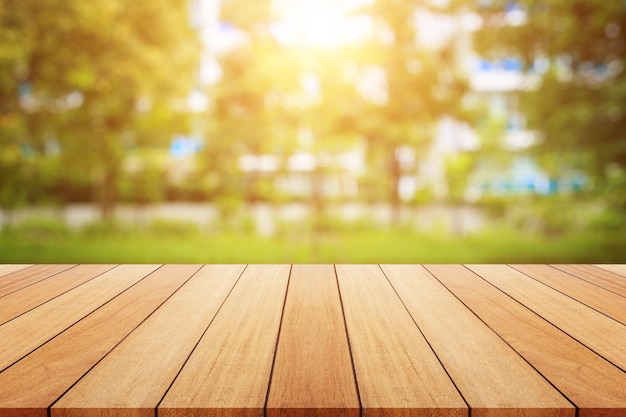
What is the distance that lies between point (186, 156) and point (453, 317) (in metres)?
6.31

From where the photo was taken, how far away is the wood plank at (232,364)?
0.99m

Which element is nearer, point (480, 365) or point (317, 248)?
point (480, 365)

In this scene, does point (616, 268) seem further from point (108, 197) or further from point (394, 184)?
point (108, 197)

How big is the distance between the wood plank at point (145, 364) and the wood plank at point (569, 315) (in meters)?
0.93

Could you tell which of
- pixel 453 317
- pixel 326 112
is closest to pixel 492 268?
pixel 453 317

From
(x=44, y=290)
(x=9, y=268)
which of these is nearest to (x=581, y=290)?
(x=44, y=290)

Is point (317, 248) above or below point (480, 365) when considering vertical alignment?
below

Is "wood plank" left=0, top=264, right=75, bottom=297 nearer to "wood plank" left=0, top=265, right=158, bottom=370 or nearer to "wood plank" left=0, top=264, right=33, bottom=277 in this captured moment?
"wood plank" left=0, top=264, right=33, bottom=277

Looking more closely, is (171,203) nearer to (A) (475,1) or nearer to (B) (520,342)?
(A) (475,1)

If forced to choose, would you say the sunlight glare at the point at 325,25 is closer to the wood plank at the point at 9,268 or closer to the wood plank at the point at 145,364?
the wood plank at the point at 9,268

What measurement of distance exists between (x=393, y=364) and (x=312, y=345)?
22 centimetres

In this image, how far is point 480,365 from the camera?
120 centimetres

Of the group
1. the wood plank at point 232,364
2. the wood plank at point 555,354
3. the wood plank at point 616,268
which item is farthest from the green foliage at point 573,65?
the wood plank at point 232,364

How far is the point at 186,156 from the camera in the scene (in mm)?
7488
